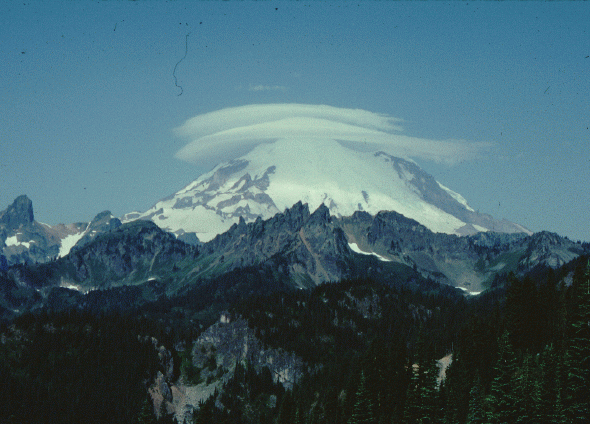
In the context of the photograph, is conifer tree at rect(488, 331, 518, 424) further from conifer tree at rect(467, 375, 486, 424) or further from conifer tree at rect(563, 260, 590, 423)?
conifer tree at rect(563, 260, 590, 423)

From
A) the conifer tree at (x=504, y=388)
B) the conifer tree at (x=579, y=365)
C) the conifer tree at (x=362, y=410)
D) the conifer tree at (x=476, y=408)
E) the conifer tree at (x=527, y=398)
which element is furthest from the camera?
the conifer tree at (x=362, y=410)

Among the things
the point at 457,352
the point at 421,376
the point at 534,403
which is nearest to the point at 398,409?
the point at 421,376

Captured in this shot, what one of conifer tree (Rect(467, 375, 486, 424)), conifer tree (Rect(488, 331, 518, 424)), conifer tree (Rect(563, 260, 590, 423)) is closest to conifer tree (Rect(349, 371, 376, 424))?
conifer tree (Rect(488, 331, 518, 424))

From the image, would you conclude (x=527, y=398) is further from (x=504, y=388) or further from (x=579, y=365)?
(x=504, y=388)

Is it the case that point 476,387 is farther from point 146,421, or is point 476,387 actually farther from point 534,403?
point 146,421

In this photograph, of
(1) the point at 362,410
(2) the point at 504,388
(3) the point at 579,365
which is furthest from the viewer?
(1) the point at 362,410

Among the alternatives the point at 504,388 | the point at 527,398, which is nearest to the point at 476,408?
the point at 504,388

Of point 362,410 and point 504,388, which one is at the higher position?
Result: point 504,388

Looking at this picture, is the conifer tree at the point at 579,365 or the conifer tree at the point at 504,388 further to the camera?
the conifer tree at the point at 504,388

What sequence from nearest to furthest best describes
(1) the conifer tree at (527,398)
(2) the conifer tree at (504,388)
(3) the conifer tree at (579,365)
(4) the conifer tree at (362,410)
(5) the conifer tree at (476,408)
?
(3) the conifer tree at (579,365) → (1) the conifer tree at (527,398) → (2) the conifer tree at (504,388) → (5) the conifer tree at (476,408) → (4) the conifer tree at (362,410)

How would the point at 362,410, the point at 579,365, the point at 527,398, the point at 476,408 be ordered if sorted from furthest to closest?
the point at 362,410 < the point at 476,408 < the point at 579,365 < the point at 527,398

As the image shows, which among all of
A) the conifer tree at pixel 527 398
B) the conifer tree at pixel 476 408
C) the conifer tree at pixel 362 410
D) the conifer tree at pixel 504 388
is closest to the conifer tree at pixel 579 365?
the conifer tree at pixel 527 398

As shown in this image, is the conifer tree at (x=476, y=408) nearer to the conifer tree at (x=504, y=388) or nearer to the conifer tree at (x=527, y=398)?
the conifer tree at (x=504, y=388)
